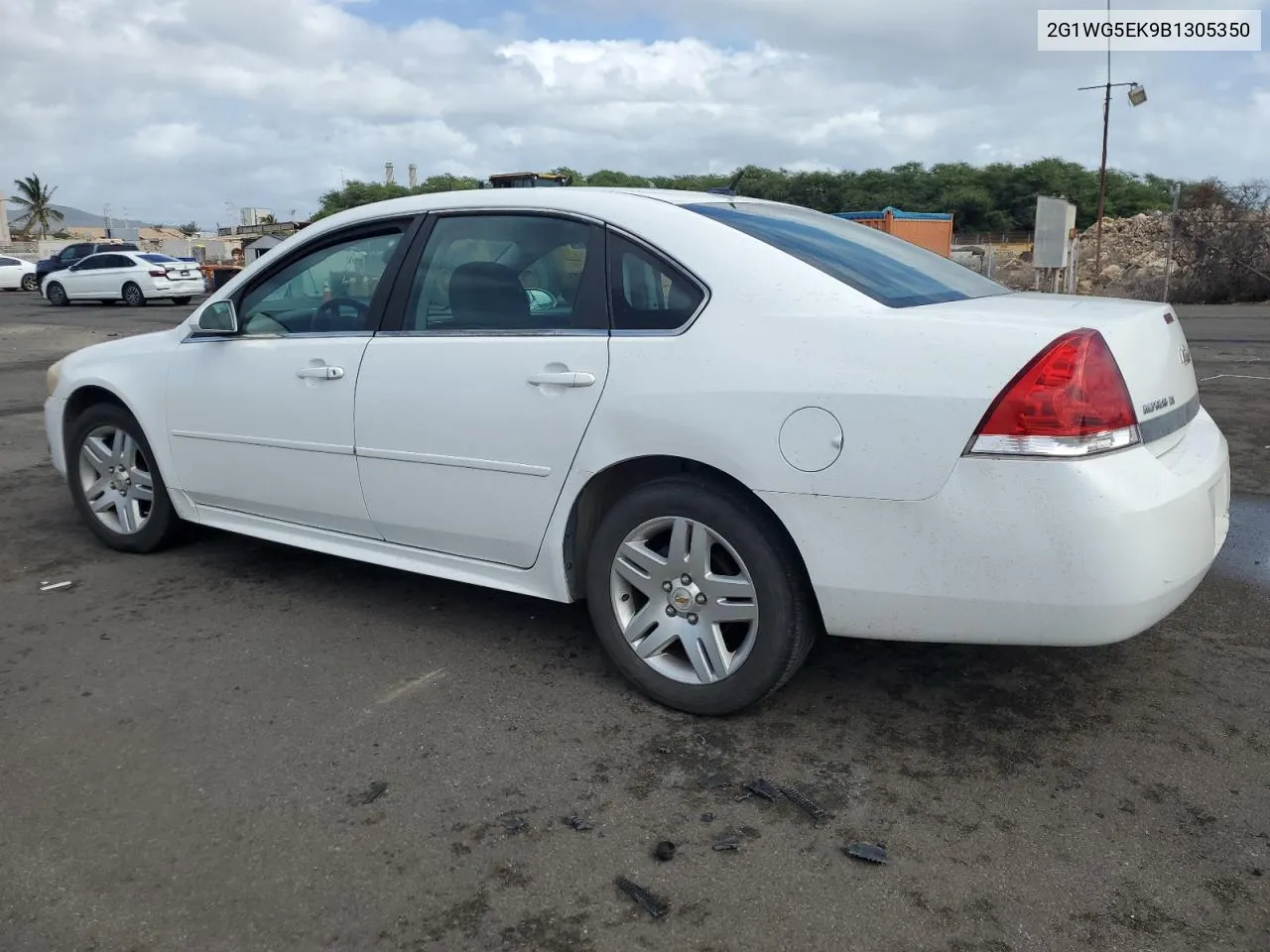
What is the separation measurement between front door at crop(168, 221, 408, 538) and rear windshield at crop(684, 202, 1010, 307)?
4.60 ft

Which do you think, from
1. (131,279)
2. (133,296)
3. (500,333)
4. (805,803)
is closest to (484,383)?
(500,333)

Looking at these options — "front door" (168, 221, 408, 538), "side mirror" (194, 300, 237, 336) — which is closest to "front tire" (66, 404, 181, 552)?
"front door" (168, 221, 408, 538)

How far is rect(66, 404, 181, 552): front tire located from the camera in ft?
16.5

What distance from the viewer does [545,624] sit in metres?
4.27

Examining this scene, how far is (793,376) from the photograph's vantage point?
10.0ft

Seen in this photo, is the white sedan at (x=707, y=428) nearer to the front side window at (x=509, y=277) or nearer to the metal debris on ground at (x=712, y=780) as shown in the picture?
the front side window at (x=509, y=277)

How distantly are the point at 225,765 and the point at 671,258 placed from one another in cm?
207

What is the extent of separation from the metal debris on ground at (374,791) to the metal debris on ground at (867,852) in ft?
4.20

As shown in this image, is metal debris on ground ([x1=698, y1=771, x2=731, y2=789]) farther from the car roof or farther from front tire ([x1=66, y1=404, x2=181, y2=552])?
front tire ([x1=66, y1=404, x2=181, y2=552])

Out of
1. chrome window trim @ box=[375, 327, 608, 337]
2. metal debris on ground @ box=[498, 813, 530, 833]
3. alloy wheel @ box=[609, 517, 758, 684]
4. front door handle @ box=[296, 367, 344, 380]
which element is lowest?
metal debris on ground @ box=[498, 813, 530, 833]

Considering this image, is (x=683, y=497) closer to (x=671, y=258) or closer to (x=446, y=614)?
(x=671, y=258)

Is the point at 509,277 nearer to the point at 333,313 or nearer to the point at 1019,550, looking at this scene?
the point at 333,313

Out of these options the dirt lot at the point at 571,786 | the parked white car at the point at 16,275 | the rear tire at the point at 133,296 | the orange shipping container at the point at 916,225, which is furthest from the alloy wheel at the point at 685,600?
the parked white car at the point at 16,275

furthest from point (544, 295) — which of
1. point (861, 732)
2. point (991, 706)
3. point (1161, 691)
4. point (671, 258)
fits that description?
point (1161, 691)
